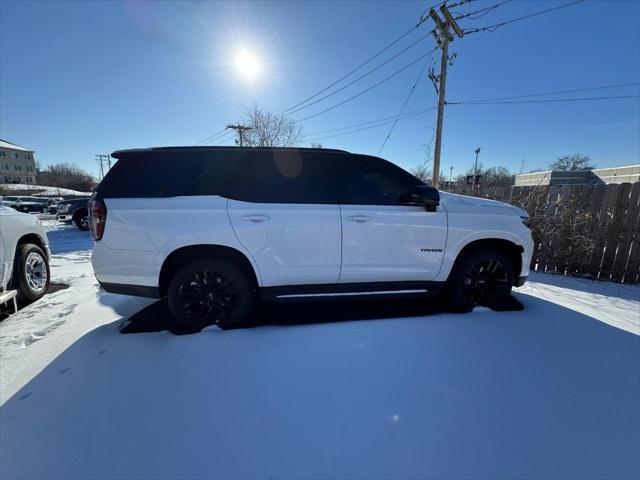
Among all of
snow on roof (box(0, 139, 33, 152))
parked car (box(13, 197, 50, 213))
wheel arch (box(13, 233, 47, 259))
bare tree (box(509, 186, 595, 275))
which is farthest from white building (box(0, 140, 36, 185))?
bare tree (box(509, 186, 595, 275))

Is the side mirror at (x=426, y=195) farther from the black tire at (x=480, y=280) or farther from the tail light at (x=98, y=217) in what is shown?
the tail light at (x=98, y=217)

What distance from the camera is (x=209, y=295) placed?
2.87 meters

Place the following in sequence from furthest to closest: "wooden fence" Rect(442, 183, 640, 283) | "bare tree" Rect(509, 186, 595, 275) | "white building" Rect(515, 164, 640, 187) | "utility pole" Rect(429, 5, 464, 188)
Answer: "white building" Rect(515, 164, 640, 187) < "utility pole" Rect(429, 5, 464, 188) < "bare tree" Rect(509, 186, 595, 275) < "wooden fence" Rect(442, 183, 640, 283)

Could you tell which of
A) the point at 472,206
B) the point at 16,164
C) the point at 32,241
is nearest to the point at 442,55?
the point at 472,206

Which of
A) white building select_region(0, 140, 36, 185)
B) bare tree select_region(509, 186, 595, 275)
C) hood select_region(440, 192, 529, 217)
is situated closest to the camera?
hood select_region(440, 192, 529, 217)

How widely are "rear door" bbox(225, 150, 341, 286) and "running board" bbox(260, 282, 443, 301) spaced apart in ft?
0.26

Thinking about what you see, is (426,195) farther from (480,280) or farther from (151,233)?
(151,233)

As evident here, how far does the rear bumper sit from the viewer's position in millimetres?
2758

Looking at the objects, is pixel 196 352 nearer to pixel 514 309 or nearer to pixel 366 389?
pixel 366 389

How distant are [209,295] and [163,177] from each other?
1.34 metres

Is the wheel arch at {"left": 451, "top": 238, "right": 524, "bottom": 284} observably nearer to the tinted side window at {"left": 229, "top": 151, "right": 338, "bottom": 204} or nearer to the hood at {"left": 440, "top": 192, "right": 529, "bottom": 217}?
the hood at {"left": 440, "top": 192, "right": 529, "bottom": 217}

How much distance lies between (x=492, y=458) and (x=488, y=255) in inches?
91.5

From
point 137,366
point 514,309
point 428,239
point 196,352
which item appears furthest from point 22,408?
point 514,309

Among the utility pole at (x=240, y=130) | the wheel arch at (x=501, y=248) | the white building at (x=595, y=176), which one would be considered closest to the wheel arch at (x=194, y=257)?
the wheel arch at (x=501, y=248)
